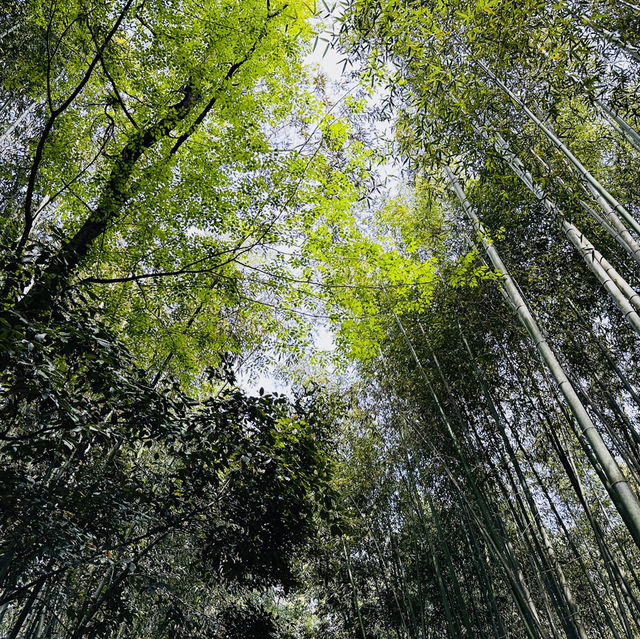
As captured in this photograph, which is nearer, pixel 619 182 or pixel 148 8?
pixel 148 8

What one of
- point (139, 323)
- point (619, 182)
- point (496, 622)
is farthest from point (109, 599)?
point (619, 182)

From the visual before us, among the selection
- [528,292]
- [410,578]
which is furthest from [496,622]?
[528,292]

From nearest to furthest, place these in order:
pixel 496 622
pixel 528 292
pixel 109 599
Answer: pixel 109 599 < pixel 496 622 < pixel 528 292

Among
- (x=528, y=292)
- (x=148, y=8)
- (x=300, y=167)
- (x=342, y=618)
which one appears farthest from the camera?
(x=342, y=618)

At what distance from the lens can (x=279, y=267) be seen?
11.4 ft

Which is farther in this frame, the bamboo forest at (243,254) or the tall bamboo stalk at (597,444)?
the bamboo forest at (243,254)

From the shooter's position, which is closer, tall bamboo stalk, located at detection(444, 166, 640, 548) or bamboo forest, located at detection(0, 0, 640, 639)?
tall bamboo stalk, located at detection(444, 166, 640, 548)

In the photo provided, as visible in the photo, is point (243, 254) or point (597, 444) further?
point (243, 254)

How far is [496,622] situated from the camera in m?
4.57

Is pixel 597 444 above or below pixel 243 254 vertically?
below

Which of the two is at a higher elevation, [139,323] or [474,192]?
[474,192]

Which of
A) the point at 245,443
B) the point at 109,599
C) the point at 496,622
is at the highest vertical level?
the point at 245,443

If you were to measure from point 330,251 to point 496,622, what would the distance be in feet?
14.1

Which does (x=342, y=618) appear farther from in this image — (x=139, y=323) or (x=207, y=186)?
(x=207, y=186)
